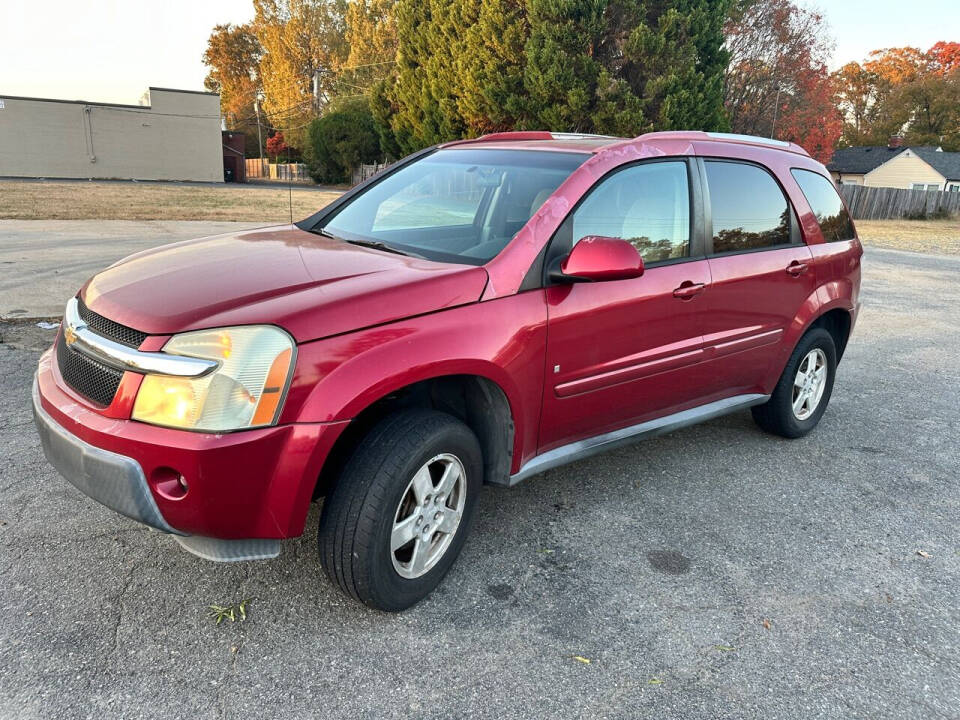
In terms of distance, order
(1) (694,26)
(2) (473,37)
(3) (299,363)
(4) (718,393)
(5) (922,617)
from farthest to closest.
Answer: (2) (473,37) < (1) (694,26) < (4) (718,393) < (5) (922,617) < (3) (299,363)

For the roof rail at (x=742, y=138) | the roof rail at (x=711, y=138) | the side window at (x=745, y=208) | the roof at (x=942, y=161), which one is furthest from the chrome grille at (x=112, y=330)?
the roof at (x=942, y=161)

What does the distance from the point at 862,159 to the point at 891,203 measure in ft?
97.7

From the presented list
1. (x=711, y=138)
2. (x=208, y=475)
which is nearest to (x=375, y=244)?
(x=208, y=475)

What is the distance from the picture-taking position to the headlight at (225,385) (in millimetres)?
2256

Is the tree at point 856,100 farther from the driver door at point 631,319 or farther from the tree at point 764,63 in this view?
the driver door at point 631,319

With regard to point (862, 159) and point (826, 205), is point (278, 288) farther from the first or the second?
point (862, 159)

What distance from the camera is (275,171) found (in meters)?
55.2

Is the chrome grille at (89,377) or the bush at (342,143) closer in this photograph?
the chrome grille at (89,377)

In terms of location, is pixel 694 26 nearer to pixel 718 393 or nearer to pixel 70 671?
pixel 718 393

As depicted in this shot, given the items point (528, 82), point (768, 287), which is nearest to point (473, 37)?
point (528, 82)

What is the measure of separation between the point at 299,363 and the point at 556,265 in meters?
1.19

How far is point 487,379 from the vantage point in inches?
113

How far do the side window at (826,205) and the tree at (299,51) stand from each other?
53.9m

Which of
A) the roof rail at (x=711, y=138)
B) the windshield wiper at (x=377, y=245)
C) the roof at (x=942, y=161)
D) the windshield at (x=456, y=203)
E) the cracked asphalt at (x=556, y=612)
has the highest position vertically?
the roof at (x=942, y=161)
